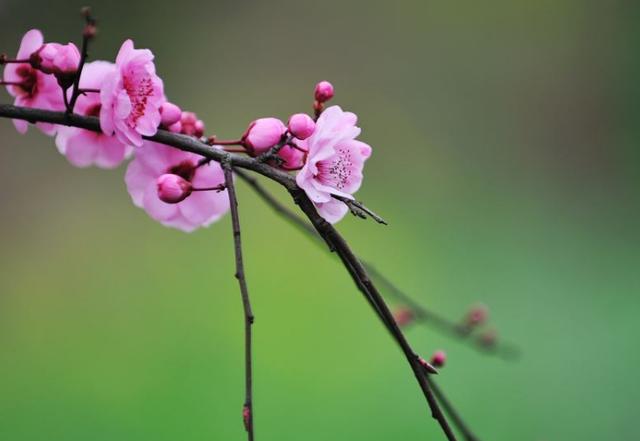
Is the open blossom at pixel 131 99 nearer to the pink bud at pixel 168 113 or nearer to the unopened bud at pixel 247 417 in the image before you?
the pink bud at pixel 168 113

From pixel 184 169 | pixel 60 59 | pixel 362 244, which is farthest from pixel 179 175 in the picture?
pixel 362 244

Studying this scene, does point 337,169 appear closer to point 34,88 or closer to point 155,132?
point 155,132

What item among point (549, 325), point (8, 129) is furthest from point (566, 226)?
point (8, 129)

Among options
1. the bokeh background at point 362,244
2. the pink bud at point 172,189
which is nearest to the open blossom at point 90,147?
the pink bud at point 172,189

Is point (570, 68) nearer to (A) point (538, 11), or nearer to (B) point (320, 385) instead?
(A) point (538, 11)

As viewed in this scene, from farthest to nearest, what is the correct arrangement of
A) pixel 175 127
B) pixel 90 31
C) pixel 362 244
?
pixel 362 244 → pixel 175 127 → pixel 90 31

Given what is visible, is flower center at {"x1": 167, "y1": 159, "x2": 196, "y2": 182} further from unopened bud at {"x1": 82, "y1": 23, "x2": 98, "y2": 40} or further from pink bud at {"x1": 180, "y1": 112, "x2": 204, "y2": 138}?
unopened bud at {"x1": 82, "y1": 23, "x2": 98, "y2": 40}
